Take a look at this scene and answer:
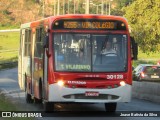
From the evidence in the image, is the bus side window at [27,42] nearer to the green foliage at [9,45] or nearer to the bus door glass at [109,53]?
the bus door glass at [109,53]

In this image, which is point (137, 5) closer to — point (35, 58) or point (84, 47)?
point (35, 58)

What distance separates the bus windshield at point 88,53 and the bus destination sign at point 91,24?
25cm

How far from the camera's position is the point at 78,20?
60.7ft

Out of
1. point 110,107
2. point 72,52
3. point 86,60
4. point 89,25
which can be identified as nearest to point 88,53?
point 86,60

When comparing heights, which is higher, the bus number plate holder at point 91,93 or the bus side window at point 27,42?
the bus side window at point 27,42

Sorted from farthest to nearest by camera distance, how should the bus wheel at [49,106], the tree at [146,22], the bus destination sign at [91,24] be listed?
the tree at [146,22] < the bus wheel at [49,106] < the bus destination sign at [91,24]

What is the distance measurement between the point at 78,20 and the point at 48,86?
2167 millimetres

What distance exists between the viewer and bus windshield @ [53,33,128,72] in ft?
59.1

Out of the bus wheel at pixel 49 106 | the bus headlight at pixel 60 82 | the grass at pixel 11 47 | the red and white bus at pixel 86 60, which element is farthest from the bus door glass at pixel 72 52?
the grass at pixel 11 47

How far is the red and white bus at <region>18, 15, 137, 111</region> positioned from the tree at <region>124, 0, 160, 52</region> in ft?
54.0

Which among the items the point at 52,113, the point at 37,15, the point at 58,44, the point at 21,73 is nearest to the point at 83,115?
the point at 52,113

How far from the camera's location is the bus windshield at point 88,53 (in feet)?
59.1

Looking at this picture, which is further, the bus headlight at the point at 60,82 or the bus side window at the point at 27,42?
the bus side window at the point at 27,42

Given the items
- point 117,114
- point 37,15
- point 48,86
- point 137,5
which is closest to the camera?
point 48,86
